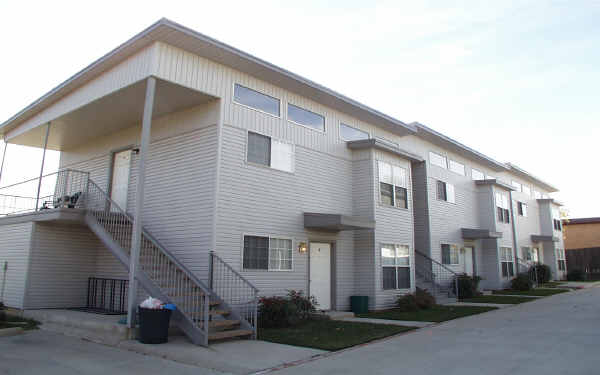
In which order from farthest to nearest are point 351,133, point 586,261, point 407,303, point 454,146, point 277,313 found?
point 586,261, point 454,146, point 351,133, point 407,303, point 277,313

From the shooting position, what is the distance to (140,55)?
11891 mm

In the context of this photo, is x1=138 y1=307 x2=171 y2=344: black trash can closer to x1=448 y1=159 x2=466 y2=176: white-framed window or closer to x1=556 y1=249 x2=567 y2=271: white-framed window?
x1=448 y1=159 x2=466 y2=176: white-framed window

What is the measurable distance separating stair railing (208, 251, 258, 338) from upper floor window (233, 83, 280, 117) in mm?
4567

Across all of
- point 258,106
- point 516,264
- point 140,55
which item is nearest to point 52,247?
point 140,55

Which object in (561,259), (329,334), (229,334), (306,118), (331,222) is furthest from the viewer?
(561,259)

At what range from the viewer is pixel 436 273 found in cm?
2000

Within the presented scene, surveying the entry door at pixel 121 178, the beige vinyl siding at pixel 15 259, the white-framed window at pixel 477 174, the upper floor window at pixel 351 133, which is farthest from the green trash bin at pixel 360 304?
the white-framed window at pixel 477 174

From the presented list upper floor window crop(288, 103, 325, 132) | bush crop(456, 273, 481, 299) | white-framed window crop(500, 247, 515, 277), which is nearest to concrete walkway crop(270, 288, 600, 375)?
bush crop(456, 273, 481, 299)

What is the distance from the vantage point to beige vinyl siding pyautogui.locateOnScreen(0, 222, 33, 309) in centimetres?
1386

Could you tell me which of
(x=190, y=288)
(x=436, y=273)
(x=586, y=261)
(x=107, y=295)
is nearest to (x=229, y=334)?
(x=190, y=288)

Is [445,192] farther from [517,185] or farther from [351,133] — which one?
[517,185]

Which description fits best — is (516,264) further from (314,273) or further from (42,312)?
(42,312)

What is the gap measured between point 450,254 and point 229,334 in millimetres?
14780

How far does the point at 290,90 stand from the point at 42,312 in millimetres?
9728
